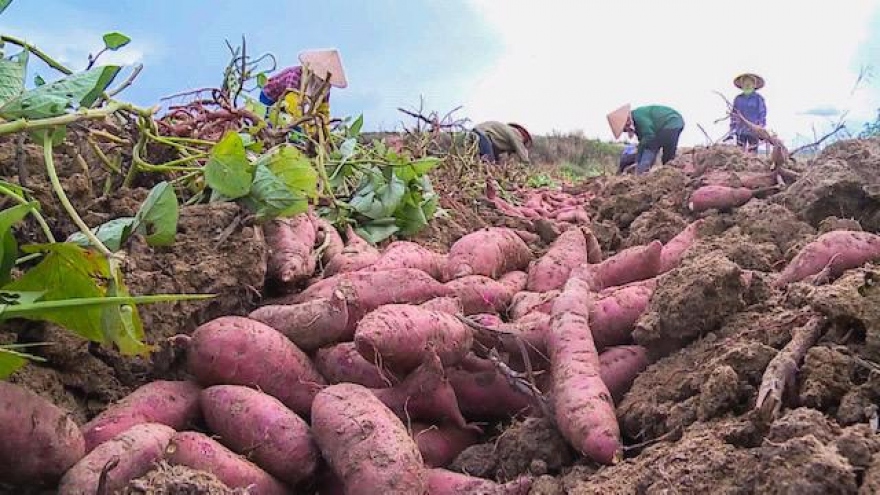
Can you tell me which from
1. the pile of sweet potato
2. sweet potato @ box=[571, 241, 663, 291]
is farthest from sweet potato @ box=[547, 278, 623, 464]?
sweet potato @ box=[571, 241, 663, 291]

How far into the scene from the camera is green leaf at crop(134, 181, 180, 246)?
5.46ft

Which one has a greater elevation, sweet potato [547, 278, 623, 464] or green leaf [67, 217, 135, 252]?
green leaf [67, 217, 135, 252]

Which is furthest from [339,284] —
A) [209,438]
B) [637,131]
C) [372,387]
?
[637,131]

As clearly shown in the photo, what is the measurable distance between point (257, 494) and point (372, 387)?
1.23 ft

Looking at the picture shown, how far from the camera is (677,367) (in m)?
1.63

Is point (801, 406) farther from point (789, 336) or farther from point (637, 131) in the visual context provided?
point (637, 131)

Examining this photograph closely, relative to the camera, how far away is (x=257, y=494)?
144 centimetres

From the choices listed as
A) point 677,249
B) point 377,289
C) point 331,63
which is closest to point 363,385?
point 377,289

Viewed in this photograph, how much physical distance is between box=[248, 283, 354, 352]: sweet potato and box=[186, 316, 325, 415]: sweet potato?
48 millimetres

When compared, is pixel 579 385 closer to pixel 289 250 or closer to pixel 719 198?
pixel 289 250

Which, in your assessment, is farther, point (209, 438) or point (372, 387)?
point (372, 387)

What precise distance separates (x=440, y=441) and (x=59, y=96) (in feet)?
3.57

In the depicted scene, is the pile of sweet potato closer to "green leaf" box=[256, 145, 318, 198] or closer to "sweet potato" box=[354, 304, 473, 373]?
"sweet potato" box=[354, 304, 473, 373]

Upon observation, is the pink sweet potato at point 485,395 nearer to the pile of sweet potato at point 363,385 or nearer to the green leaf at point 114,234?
the pile of sweet potato at point 363,385
